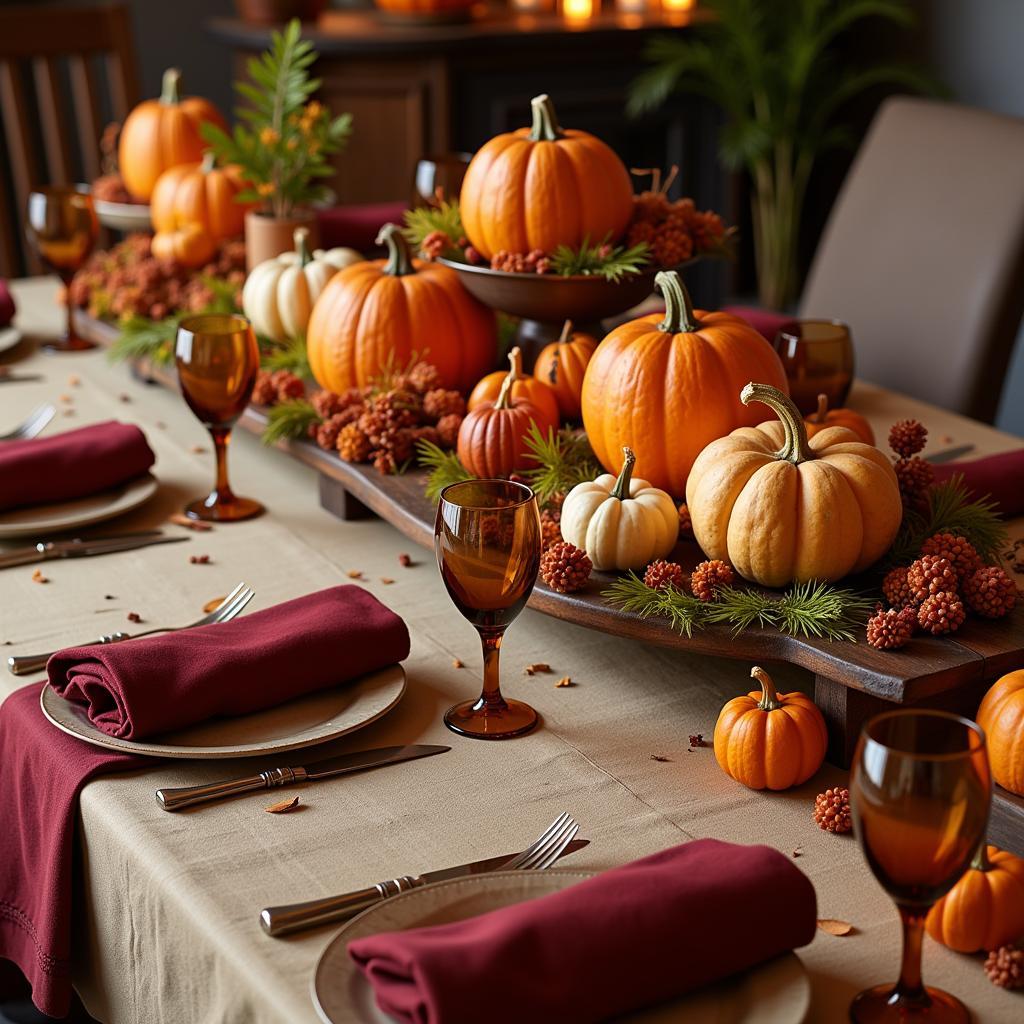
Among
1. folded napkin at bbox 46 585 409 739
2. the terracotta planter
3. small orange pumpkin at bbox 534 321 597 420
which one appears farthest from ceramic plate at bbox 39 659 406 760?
the terracotta planter

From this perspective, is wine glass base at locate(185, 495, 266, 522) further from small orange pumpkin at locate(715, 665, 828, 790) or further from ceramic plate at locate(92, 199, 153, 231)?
ceramic plate at locate(92, 199, 153, 231)

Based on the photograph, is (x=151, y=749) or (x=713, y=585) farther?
(x=713, y=585)

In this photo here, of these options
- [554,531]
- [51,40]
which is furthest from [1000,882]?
[51,40]

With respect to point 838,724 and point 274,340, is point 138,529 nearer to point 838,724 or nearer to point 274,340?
point 274,340

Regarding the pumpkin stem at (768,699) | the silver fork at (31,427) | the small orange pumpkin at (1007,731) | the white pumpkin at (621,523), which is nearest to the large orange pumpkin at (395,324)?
the silver fork at (31,427)

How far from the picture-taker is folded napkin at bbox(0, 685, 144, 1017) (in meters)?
0.93

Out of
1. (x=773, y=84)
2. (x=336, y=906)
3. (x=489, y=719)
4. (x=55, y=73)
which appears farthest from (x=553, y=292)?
(x=773, y=84)

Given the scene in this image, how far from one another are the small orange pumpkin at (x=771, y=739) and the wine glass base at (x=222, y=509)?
0.66m

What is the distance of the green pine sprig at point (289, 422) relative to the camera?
1480 mm

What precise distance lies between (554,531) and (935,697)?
329mm

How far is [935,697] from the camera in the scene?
0.97 meters

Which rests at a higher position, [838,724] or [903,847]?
[903,847]

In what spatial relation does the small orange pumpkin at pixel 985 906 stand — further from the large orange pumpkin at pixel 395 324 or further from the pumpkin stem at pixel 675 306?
the large orange pumpkin at pixel 395 324

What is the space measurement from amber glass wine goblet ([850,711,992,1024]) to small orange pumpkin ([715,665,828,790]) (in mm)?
228
